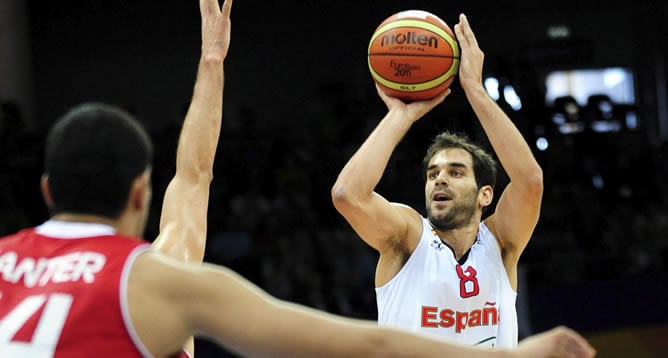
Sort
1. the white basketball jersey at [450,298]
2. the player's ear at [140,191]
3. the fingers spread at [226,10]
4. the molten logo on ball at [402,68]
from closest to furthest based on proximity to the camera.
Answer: the player's ear at [140,191] → the fingers spread at [226,10] → the white basketball jersey at [450,298] → the molten logo on ball at [402,68]

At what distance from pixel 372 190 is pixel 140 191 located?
6.77 ft

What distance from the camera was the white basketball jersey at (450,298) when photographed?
4.23m

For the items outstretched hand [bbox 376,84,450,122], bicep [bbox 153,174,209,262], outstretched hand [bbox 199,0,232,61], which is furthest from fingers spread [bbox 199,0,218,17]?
outstretched hand [bbox 376,84,450,122]

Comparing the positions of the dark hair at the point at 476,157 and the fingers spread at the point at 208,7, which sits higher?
the fingers spread at the point at 208,7

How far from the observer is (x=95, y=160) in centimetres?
212

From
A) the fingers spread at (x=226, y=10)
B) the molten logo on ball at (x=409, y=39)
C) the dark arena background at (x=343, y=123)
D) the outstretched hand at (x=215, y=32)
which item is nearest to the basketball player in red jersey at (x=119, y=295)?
the outstretched hand at (x=215, y=32)

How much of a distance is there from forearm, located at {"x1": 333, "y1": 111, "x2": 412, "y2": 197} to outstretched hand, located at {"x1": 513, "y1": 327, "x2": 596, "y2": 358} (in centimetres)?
191

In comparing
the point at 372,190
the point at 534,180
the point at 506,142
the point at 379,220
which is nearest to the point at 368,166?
the point at 372,190

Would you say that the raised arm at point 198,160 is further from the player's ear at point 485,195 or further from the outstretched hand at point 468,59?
the player's ear at point 485,195

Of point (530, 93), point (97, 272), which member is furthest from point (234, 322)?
point (530, 93)

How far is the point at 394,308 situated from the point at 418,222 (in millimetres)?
431

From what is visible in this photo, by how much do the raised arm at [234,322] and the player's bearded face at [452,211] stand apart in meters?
2.27

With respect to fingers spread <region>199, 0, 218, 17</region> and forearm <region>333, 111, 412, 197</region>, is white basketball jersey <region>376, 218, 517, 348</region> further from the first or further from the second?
fingers spread <region>199, 0, 218, 17</region>

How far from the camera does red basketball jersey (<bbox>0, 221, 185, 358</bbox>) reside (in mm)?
2064
